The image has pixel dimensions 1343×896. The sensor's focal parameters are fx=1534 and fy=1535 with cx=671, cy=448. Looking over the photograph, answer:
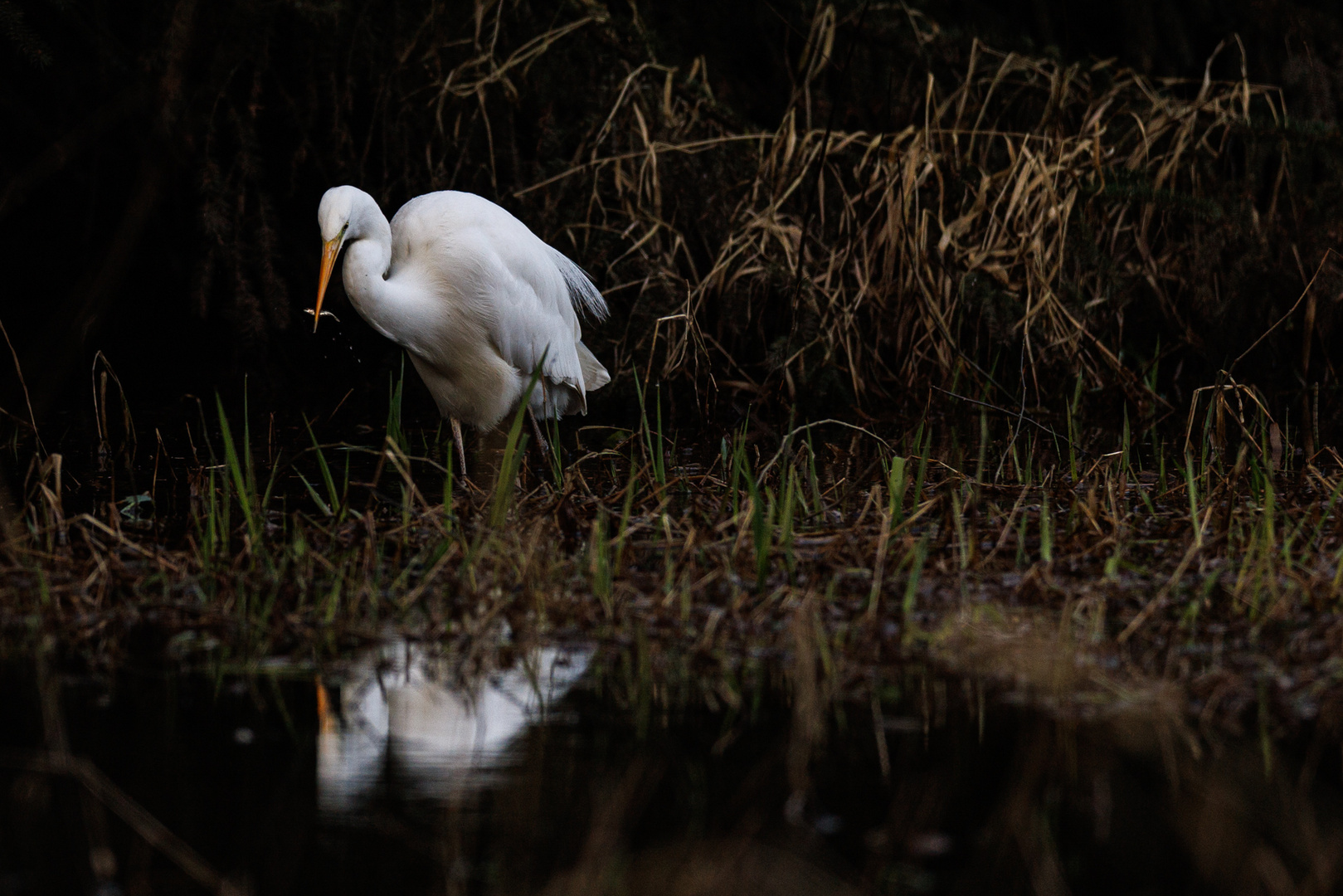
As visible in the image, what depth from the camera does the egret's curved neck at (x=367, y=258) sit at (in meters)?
4.62

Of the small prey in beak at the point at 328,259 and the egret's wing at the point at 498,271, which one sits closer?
the small prey in beak at the point at 328,259

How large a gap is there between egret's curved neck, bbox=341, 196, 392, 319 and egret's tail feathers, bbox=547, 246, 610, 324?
2.81 feet

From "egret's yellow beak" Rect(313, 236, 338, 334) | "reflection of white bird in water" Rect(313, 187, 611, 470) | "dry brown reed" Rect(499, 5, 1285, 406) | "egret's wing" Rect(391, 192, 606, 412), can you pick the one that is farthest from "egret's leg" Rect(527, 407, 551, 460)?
"egret's yellow beak" Rect(313, 236, 338, 334)

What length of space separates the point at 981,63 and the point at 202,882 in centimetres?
565

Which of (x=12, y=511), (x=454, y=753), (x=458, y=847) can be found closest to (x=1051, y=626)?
(x=454, y=753)

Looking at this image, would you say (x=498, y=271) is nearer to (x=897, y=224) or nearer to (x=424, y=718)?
(x=897, y=224)

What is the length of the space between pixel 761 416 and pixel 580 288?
890 millimetres

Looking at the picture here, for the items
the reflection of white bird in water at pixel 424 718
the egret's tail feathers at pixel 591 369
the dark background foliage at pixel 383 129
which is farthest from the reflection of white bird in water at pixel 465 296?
the reflection of white bird in water at pixel 424 718

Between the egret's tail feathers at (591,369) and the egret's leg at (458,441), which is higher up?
the egret's tail feathers at (591,369)

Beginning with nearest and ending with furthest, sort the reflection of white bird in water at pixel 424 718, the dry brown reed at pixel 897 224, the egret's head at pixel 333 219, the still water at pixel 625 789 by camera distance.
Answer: the still water at pixel 625 789
the reflection of white bird in water at pixel 424 718
the egret's head at pixel 333 219
the dry brown reed at pixel 897 224

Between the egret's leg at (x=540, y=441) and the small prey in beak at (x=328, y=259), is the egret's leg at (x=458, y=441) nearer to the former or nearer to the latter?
the egret's leg at (x=540, y=441)

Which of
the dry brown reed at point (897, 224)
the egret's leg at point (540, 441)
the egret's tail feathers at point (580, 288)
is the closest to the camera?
the egret's leg at point (540, 441)

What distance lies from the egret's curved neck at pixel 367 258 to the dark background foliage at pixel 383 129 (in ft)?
2.59

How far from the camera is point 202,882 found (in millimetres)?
1715
